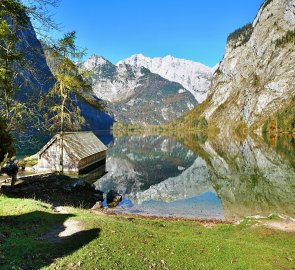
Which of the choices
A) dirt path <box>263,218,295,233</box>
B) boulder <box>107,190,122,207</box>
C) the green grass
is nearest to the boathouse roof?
boulder <box>107,190,122,207</box>

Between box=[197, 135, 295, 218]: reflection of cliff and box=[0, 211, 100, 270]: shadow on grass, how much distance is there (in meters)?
25.6

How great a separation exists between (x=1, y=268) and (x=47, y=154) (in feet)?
167

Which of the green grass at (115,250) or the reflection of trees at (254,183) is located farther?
the reflection of trees at (254,183)

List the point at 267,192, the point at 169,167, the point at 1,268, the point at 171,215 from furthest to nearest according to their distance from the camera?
the point at 169,167
the point at 267,192
the point at 171,215
the point at 1,268

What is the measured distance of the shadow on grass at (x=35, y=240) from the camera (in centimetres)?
1581

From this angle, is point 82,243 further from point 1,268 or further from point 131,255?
point 1,268

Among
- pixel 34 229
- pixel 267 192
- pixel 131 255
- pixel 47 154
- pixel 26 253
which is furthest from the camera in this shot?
pixel 47 154

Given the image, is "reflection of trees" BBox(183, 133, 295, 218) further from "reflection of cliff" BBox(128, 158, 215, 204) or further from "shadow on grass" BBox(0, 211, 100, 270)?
"shadow on grass" BBox(0, 211, 100, 270)

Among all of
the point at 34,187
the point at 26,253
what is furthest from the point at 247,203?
the point at 26,253

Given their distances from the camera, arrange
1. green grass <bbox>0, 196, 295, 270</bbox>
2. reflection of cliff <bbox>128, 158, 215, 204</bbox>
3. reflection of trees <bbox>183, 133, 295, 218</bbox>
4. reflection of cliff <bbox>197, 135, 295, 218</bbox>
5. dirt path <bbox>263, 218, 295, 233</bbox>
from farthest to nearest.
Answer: reflection of cliff <bbox>128, 158, 215, 204</bbox>
reflection of trees <bbox>183, 133, 295, 218</bbox>
reflection of cliff <bbox>197, 135, 295, 218</bbox>
dirt path <bbox>263, 218, 295, 233</bbox>
green grass <bbox>0, 196, 295, 270</bbox>

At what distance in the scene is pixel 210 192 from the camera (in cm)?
5731

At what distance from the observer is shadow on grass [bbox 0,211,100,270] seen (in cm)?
1581

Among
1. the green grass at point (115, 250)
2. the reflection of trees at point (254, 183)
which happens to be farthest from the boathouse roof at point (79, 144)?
the green grass at point (115, 250)

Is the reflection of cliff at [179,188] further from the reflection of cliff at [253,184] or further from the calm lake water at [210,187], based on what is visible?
the reflection of cliff at [253,184]
